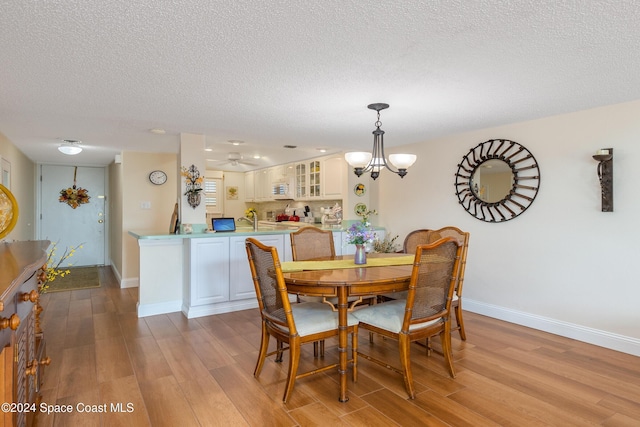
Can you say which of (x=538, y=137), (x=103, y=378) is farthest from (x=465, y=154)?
(x=103, y=378)

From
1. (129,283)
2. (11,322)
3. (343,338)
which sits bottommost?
(129,283)

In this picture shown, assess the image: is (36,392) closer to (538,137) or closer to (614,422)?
(614,422)

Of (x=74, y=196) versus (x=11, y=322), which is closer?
(x=11, y=322)

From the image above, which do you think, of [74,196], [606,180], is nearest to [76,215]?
[74,196]

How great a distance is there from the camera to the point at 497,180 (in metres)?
3.87

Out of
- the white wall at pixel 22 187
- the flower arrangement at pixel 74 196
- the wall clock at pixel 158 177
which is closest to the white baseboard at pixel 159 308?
the white wall at pixel 22 187

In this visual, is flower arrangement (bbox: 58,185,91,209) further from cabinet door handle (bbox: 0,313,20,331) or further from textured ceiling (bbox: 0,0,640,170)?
cabinet door handle (bbox: 0,313,20,331)

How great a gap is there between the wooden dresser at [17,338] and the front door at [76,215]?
229 inches

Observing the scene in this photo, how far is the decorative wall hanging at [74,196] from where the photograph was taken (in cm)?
696

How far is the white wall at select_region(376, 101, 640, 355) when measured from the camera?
3.01m

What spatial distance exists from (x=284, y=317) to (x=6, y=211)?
5.57ft

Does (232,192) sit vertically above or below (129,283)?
above

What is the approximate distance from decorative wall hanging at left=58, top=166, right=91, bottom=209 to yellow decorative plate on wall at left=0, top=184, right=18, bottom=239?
5.63m

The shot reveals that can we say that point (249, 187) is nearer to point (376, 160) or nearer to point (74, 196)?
point (74, 196)
